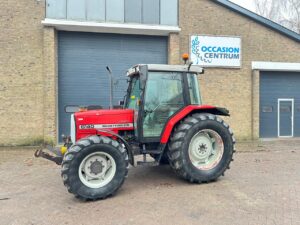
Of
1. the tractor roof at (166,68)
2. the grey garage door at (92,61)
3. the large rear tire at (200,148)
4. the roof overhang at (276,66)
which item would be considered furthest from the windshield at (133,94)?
the roof overhang at (276,66)

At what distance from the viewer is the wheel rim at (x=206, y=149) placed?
19.1 ft

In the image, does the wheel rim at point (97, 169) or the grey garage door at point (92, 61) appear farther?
the grey garage door at point (92, 61)

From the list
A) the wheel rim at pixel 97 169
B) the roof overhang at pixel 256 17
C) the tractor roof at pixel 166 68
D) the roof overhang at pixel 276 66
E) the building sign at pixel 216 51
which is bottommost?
the wheel rim at pixel 97 169

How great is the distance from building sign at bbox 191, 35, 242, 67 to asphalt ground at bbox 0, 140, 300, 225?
648 centimetres

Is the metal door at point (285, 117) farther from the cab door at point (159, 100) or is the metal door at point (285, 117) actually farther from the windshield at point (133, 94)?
the windshield at point (133, 94)

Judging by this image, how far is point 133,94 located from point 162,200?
7.49 ft

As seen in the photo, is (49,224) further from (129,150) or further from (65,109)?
(65,109)

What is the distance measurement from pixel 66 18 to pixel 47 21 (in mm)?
735

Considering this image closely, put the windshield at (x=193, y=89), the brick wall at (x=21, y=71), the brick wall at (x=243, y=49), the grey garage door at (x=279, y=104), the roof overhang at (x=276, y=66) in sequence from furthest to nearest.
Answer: the grey garage door at (x=279, y=104)
the roof overhang at (x=276, y=66)
the brick wall at (x=243, y=49)
the brick wall at (x=21, y=71)
the windshield at (x=193, y=89)

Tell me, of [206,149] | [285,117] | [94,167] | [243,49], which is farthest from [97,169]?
[285,117]

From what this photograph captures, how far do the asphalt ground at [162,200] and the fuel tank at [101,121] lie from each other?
118 cm

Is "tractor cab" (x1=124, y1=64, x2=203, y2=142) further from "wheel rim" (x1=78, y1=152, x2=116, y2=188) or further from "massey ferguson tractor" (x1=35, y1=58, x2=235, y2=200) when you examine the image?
"wheel rim" (x1=78, y1=152, x2=116, y2=188)

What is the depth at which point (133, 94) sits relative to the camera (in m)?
6.03

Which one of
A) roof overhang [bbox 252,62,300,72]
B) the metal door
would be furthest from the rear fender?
the metal door
